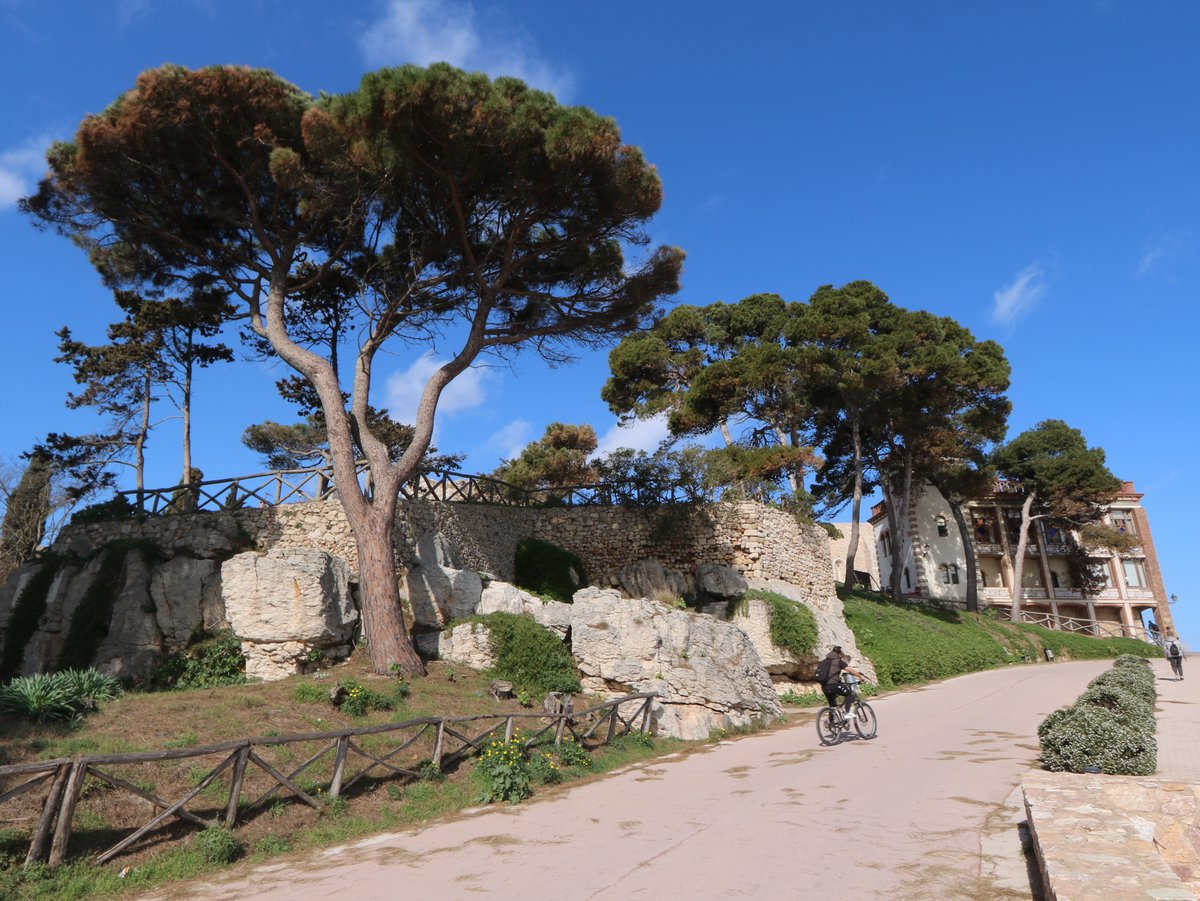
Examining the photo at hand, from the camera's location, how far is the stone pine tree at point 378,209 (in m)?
14.0

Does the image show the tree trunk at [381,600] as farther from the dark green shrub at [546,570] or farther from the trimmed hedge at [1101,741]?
the trimmed hedge at [1101,741]

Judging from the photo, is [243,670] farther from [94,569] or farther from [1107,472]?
[1107,472]

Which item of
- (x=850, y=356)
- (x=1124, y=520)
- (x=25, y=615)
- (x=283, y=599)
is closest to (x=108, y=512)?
(x=25, y=615)

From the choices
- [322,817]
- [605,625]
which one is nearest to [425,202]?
[605,625]

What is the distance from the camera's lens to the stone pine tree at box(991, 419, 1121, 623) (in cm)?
3803

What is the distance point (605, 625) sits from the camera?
1460 cm

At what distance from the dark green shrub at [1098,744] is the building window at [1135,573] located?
43304mm

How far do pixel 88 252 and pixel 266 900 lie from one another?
17.3 metres

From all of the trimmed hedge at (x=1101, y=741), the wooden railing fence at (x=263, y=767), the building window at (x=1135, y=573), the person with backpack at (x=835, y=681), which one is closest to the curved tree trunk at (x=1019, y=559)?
the building window at (x=1135, y=573)

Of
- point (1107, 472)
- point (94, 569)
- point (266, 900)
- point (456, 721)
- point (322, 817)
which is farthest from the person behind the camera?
point (1107, 472)

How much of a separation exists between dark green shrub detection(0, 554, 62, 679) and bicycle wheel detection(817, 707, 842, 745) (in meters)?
15.8

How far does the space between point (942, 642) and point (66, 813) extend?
987 inches

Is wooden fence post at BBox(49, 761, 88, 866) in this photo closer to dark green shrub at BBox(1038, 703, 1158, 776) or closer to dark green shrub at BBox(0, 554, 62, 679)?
dark green shrub at BBox(1038, 703, 1158, 776)

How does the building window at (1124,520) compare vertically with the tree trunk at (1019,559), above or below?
above
